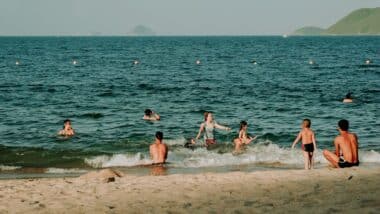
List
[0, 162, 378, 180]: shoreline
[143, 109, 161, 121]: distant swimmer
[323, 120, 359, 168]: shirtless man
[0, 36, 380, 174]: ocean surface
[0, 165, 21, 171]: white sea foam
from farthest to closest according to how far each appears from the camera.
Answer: [143, 109, 161, 121]: distant swimmer < [0, 36, 380, 174]: ocean surface < [0, 165, 21, 171]: white sea foam < [0, 162, 378, 180]: shoreline < [323, 120, 359, 168]: shirtless man

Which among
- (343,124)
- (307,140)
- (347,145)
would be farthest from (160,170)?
(343,124)

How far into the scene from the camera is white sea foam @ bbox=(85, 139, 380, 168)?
56.4 feet

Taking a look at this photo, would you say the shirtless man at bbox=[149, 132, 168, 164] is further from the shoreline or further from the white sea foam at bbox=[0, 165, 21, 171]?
the white sea foam at bbox=[0, 165, 21, 171]

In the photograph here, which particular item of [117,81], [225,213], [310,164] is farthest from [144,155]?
[117,81]

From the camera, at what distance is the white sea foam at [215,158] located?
17.2 metres

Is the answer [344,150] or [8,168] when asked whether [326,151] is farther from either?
[8,168]

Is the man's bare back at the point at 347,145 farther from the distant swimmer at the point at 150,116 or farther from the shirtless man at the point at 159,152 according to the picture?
the distant swimmer at the point at 150,116

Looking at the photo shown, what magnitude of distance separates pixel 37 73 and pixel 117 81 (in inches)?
539

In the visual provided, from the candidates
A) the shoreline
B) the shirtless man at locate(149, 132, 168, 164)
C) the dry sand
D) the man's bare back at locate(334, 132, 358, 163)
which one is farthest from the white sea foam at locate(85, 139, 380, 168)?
the dry sand

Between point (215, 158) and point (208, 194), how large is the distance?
756cm

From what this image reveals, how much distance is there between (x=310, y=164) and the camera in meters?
15.0

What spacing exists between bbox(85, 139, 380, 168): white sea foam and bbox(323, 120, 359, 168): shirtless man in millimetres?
3892

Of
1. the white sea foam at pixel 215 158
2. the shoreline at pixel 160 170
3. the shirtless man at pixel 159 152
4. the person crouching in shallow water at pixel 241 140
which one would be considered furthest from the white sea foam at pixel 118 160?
the person crouching in shallow water at pixel 241 140

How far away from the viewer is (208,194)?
10.3 m
